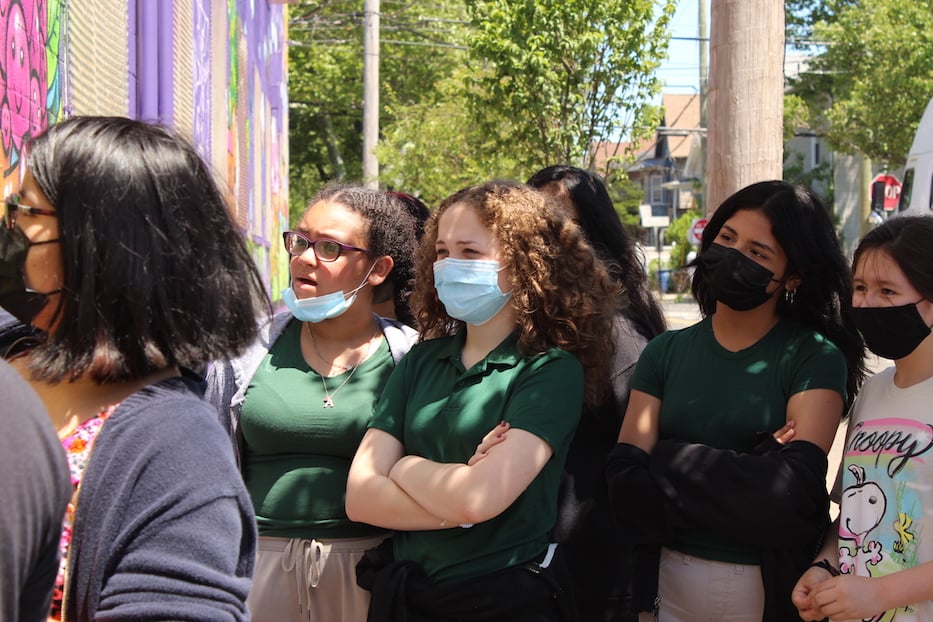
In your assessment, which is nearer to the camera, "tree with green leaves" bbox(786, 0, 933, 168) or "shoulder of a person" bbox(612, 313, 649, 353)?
"shoulder of a person" bbox(612, 313, 649, 353)

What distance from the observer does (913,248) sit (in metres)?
2.81

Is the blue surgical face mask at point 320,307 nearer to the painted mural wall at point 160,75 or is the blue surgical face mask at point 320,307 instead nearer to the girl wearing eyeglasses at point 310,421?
the girl wearing eyeglasses at point 310,421

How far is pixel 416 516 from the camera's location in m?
2.72

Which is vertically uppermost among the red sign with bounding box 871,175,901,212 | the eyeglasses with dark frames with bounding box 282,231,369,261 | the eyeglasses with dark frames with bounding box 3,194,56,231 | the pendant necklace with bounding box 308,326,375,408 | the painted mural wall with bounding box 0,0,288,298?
the painted mural wall with bounding box 0,0,288,298

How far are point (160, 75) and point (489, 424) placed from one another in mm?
4067

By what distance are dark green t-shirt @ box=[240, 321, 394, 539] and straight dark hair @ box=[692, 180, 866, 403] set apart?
119 centimetres

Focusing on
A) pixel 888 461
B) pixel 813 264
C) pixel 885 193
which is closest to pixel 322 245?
pixel 813 264

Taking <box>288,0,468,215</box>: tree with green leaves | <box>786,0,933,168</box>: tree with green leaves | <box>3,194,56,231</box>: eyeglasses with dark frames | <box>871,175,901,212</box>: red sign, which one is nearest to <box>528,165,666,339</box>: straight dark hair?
<box>3,194,56,231</box>: eyeglasses with dark frames

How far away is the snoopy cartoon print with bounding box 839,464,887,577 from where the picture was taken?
2.71m

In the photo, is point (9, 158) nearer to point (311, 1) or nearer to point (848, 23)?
point (311, 1)

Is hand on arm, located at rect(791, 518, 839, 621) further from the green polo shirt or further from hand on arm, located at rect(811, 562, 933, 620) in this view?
the green polo shirt

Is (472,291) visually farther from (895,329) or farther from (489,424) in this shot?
(895,329)

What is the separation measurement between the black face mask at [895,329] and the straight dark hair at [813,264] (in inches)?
12.5

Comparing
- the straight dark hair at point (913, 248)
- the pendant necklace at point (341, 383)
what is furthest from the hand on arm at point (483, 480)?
the straight dark hair at point (913, 248)
